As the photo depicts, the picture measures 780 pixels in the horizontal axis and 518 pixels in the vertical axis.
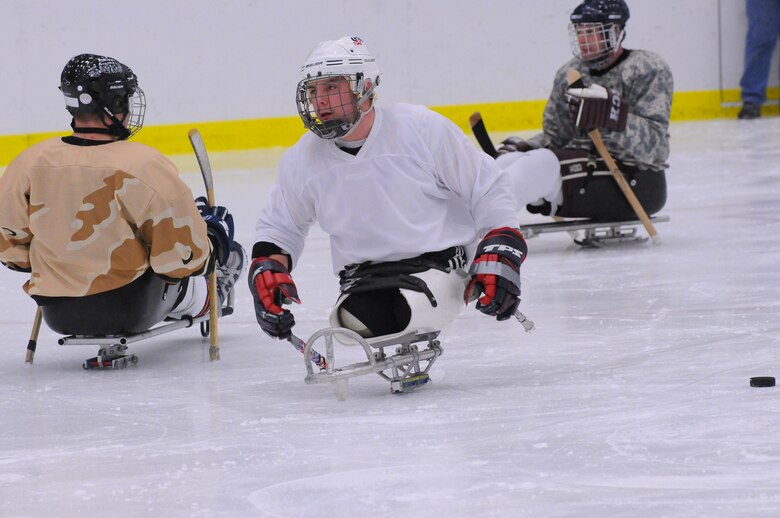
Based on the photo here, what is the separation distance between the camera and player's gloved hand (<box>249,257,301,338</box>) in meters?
2.87

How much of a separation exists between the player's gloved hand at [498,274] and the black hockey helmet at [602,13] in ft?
7.91

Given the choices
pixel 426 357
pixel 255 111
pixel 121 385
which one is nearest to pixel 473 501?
pixel 426 357

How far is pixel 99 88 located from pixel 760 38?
8.65 metres

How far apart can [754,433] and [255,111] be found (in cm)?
822

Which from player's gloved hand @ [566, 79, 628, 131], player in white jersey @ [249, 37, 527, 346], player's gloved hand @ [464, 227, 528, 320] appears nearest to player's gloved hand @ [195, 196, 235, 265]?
player in white jersey @ [249, 37, 527, 346]

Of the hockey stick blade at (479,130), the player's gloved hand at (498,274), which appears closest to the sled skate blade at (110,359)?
the player's gloved hand at (498,274)

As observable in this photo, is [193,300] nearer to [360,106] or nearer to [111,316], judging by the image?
[111,316]

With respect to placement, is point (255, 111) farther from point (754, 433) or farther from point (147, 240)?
point (754, 433)

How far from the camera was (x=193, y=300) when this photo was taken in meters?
3.63

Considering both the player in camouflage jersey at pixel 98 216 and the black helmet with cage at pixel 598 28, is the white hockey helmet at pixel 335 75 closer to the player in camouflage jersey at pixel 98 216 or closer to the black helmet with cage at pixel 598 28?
the player in camouflage jersey at pixel 98 216

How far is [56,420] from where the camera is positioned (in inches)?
114

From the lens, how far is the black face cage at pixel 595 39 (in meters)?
5.07

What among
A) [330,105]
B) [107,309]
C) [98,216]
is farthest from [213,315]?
[330,105]

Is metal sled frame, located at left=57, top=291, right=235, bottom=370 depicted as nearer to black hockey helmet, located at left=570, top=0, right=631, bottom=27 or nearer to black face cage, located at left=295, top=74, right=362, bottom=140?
black face cage, located at left=295, top=74, right=362, bottom=140
